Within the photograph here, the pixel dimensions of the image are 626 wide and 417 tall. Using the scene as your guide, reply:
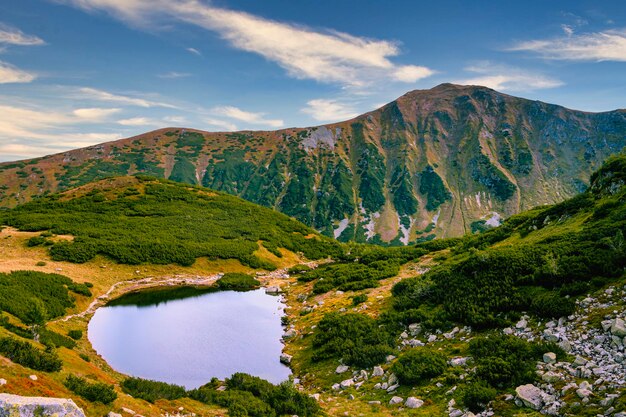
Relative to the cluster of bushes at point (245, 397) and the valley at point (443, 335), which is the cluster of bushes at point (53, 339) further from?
the cluster of bushes at point (245, 397)

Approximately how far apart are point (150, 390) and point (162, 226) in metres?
56.2

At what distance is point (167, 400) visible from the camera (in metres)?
14.5

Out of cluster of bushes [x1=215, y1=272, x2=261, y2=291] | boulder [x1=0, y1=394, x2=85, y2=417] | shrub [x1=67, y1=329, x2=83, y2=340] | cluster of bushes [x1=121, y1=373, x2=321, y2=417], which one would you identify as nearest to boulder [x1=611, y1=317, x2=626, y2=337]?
cluster of bushes [x1=121, y1=373, x2=321, y2=417]

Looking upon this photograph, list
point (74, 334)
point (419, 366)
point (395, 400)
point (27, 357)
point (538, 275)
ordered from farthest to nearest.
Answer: point (74, 334)
point (538, 275)
point (419, 366)
point (395, 400)
point (27, 357)

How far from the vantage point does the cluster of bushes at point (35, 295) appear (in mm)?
26516

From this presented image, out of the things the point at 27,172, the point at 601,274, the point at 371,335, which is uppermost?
the point at 27,172

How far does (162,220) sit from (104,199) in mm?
16934

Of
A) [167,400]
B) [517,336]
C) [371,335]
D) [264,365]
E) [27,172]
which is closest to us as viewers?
[167,400]

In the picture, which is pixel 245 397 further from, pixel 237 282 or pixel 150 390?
pixel 237 282

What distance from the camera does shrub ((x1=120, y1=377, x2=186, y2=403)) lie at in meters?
13.9

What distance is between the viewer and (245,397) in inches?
643

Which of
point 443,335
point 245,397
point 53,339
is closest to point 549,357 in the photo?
point 443,335

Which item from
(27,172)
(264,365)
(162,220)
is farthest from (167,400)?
(27,172)

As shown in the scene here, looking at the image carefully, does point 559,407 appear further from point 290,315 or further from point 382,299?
point 290,315
